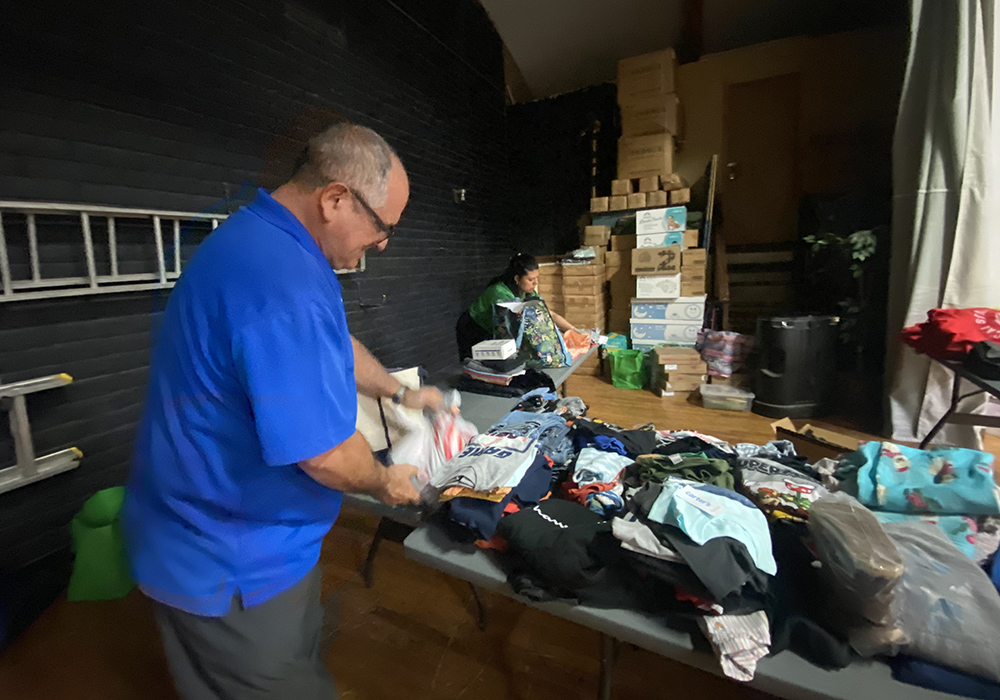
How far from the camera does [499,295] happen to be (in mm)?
3205

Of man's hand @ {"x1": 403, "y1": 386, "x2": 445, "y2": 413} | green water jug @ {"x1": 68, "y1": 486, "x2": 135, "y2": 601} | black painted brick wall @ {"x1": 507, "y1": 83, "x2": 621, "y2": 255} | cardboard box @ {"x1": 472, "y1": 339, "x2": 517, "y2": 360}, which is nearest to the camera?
man's hand @ {"x1": 403, "y1": 386, "x2": 445, "y2": 413}

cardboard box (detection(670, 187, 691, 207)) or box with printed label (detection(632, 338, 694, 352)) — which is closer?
box with printed label (detection(632, 338, 694, 352))

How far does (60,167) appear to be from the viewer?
177 centimetres

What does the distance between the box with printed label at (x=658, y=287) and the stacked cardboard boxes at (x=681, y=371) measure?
600 millimetres

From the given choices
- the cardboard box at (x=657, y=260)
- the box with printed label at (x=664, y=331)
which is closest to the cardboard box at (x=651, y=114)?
the cardboard box at (x=657, y=260)

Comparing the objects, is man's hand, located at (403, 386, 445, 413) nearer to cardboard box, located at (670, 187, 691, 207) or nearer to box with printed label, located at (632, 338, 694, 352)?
box with printed label, located at (632, 338, 694, 352)

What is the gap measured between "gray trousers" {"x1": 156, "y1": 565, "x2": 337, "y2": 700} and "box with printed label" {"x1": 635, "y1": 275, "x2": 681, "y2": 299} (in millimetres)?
4285

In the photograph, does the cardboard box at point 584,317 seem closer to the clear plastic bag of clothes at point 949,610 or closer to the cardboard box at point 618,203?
the cardboard box at point 618,203

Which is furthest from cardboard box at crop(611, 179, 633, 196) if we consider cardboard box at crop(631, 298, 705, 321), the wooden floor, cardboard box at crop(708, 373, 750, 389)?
the wooden floor

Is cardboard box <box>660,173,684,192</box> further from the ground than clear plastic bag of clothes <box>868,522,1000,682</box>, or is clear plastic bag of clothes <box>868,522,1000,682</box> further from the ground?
cardboard box <box>660,173,684,192</box>

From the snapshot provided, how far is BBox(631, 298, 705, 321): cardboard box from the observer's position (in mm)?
4473

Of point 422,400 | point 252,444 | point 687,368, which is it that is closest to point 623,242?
point 687,368

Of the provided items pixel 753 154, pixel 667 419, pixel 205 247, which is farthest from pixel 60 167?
pixel 753 154

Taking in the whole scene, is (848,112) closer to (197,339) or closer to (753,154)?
(753,154)
